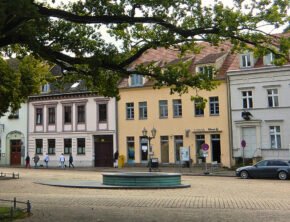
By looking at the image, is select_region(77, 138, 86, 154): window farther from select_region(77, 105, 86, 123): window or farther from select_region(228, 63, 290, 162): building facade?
select_region(228, 63, 290, 162): building facade

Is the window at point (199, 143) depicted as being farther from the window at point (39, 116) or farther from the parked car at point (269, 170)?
the window at point (39, 116)

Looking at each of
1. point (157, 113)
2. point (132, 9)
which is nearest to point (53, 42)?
point (132, 9)

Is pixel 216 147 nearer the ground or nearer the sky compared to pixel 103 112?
nearer the ground

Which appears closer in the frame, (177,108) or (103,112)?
(177,108)

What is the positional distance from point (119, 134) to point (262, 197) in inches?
1265

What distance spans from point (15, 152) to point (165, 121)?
2083 cm

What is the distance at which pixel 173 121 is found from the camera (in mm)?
48562

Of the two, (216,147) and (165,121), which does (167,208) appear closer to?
(216,147)

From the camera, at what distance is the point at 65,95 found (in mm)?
55375

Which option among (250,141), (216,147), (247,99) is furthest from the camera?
(216,147)

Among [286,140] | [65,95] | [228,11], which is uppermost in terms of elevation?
[65,95]

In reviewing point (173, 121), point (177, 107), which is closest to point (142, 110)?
point (173, 121)

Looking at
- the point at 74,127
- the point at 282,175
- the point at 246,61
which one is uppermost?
the point at 246,61

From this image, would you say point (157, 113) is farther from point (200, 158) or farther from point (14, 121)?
point (14, 121)
